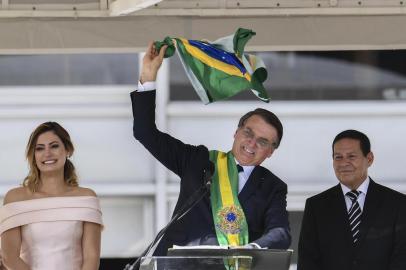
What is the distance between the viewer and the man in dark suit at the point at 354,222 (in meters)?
7.03

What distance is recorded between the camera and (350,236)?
23.4 ft

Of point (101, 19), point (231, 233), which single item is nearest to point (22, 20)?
point (101, 19)

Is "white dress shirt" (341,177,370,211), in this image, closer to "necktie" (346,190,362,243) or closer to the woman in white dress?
"necktie" (346,190,362,243)

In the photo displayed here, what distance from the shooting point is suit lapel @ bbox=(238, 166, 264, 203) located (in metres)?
6.29

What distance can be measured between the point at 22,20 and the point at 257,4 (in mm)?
1314

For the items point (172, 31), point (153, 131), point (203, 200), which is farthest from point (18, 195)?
point (172, 31)

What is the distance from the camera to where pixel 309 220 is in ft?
24.0

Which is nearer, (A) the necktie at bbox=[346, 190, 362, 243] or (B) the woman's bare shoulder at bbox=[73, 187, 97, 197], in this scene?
(B) the woman's bare shoulder at bbox=[73, 187, 97, 197]

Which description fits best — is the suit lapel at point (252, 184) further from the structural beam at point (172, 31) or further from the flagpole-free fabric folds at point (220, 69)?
the structural beam at point (172, 31)

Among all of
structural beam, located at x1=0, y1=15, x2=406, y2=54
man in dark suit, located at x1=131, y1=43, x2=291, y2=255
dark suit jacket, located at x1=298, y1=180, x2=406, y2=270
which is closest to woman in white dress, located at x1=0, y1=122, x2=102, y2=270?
man in dark suit, located at x1=131, y1=43, x2=291, y2=255

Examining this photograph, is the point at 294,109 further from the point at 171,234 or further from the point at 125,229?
the point at 171,234

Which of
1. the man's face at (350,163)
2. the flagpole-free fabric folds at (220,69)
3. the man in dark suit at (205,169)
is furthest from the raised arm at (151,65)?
the man's face at (350,163)

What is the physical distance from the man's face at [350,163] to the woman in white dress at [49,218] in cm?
155

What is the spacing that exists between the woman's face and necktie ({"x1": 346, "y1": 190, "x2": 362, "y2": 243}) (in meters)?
1.74
